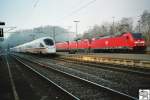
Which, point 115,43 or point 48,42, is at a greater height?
point 48,42

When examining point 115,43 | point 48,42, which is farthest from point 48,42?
point 115,43

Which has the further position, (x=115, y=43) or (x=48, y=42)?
(x=48, y=42)

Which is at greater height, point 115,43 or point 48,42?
point 48,42

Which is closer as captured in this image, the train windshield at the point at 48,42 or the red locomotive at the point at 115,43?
the red locomotive at the point at 115,43

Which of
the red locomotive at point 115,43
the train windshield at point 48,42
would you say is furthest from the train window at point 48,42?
the red locomotive at point 115,43

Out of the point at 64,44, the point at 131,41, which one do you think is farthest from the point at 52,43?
the point at 64,44

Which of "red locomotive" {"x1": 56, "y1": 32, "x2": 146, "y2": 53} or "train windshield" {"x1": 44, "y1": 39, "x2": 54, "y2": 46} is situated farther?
"train windshield" {"x1": 44, "y1": 39, "x2": 54, "y2": 46}

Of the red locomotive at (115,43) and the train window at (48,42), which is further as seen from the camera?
the train window at (48,42)

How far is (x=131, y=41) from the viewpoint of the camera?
30.7 m

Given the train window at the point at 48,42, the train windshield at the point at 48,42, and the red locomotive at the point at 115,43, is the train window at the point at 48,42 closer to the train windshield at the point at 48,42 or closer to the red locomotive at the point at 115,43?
the train windshield at the point at 48,42

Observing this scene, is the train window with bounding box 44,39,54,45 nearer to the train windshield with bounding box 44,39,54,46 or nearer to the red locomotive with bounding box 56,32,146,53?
the train windshield with bounding box 44,39,54,46

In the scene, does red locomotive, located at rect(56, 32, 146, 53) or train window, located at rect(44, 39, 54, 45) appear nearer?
red locomotive, located at rect(56, 32, 146, 53)

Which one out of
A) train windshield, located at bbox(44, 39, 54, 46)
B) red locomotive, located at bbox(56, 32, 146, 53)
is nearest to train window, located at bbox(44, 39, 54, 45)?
train windshield, located at bbox(44, 39, 54, 46)

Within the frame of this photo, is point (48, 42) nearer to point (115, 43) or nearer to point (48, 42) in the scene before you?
point (48, 42)
